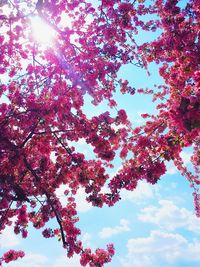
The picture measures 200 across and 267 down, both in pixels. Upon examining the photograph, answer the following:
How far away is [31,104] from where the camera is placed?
1093cm

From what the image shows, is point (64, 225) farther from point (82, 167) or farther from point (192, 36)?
point (192, 36)

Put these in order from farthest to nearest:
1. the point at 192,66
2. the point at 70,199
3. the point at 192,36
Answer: the point at 70,199 → the point at 192,36 → the point at 192,66

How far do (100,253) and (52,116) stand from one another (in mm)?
4865

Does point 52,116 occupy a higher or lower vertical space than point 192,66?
lower

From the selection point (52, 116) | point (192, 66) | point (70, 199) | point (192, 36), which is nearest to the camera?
point (192, 66)

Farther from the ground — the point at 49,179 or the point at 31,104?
the point at 31,104

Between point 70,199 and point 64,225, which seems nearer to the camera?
point 64,225

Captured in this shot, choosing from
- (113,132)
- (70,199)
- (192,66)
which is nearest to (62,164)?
(70,199)

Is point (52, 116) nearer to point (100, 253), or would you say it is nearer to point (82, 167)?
point (82, 167)

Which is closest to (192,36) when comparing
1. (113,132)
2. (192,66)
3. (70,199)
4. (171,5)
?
(171,5)

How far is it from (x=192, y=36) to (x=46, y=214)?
819cm

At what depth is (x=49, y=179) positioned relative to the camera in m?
11.6

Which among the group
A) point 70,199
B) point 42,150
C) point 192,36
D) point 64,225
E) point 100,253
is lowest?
point 100,253

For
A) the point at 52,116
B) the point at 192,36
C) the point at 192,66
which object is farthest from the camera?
the point at 192,36
